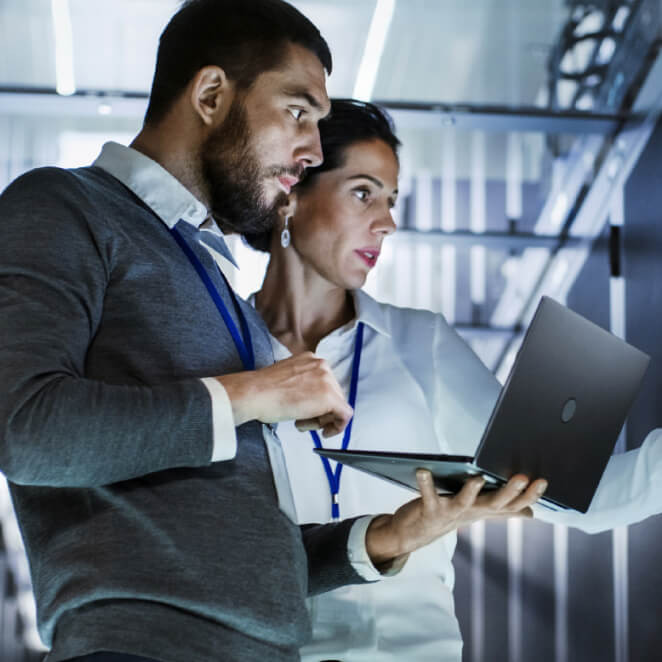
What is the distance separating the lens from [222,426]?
110 centimetres

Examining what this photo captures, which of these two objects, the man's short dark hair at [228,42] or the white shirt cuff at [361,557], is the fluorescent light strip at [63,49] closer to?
the man's short dark hair at [228,42]

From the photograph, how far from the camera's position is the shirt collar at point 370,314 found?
2.15m

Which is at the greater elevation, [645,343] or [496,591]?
[645,343]

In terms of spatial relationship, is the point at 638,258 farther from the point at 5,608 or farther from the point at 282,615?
the point at 5,608

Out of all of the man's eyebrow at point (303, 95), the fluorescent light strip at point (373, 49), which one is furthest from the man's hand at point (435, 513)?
the fluorescent light strip at point (373, 49)

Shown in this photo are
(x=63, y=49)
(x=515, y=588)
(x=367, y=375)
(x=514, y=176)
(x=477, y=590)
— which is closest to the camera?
(x=367, y=375)

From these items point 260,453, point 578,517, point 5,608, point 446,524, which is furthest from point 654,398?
point 5,608

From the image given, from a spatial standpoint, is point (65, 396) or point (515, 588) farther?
point (515, 588)

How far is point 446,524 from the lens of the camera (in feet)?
4.97

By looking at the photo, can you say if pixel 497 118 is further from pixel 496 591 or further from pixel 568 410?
pixel 568 410

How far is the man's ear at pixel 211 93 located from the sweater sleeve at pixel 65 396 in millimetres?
352

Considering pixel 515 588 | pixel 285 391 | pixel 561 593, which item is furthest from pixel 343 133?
pixel 515 588

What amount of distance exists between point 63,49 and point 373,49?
1.03 metres

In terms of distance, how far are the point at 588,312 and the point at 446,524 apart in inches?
99.9
